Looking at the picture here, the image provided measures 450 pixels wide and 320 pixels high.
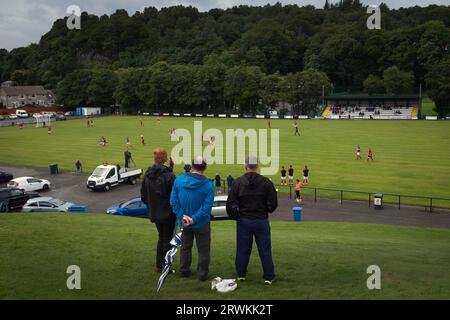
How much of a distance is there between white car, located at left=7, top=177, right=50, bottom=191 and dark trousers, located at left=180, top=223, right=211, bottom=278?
26968 millimetres

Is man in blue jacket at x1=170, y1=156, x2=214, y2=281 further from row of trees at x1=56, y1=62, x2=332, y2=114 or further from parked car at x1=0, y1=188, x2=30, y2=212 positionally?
row of trees at x1=56, y1=62, x2=332, y2=114

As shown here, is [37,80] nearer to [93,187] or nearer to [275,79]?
[275,79]

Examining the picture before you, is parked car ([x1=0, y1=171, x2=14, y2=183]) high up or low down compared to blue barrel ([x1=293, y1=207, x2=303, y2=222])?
up

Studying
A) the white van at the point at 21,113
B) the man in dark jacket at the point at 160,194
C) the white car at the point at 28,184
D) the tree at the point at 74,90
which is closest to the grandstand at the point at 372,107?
the tree at the point at 74,90

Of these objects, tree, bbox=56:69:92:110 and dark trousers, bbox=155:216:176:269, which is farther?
tree, bbox=56:69:92:110

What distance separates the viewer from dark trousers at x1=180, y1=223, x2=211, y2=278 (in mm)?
7797

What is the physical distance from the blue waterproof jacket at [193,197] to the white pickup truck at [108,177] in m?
25.6

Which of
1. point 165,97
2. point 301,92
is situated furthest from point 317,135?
point 165,97

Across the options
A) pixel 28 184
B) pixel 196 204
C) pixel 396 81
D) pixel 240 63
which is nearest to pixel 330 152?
pixel 28 184

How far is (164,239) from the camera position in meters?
8.38

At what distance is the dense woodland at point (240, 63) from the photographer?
110 metres

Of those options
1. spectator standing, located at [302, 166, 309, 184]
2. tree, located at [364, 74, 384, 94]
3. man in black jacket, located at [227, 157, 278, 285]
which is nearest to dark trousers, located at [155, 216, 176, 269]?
man in black jacket, located at [227, 157, 278, 285]

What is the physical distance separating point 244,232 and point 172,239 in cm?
132

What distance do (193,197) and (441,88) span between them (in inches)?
3858
